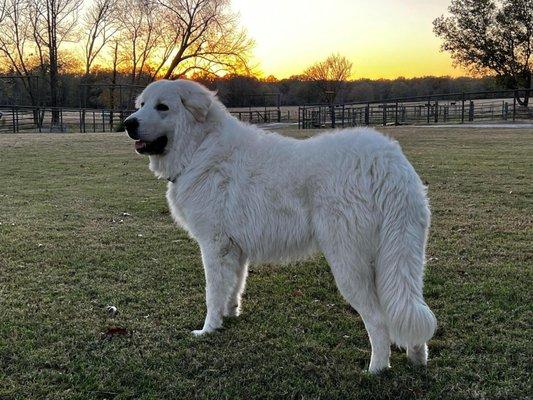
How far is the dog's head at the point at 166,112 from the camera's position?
387cm

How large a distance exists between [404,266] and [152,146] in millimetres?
2161

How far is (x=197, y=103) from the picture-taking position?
3900mm

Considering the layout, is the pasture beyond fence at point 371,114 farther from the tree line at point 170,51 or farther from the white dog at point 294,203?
the white dog at point 294,203

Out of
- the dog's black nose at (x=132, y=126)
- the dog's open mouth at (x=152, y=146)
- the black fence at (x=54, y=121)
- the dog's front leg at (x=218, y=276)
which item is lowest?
the dog's front leg at (x=218, y=276)

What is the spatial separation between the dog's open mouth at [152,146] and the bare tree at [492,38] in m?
47.8

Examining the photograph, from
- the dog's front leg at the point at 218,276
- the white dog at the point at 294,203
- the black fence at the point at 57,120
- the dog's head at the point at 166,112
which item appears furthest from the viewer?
the black fence at the point at 57,120

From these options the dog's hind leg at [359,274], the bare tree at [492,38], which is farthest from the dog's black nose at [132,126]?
the bare tree at [492,38]

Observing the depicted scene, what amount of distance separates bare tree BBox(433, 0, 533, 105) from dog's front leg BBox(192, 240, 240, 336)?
48.1 metres

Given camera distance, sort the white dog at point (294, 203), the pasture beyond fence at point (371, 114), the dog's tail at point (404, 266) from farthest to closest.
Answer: the pasture beyond fence at point (371, 114)
the white dog at point (294, 203)
the dog's tail at point (404, 266)

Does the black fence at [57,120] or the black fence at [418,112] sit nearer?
the black fence at [418,112]

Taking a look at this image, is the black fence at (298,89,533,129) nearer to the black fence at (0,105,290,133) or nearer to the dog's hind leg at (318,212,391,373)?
the black fence at (0,105,290,133)

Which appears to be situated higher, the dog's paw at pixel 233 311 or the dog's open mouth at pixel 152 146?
the dog's open mouth at pixel 152 146

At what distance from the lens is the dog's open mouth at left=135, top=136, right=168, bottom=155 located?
13.0 ft

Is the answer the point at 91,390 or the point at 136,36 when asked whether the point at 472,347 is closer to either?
the point at 91,390
